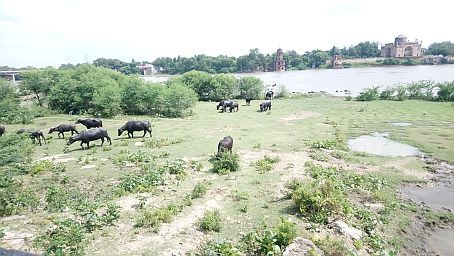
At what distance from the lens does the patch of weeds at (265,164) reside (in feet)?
41.9

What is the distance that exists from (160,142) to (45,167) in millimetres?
5793

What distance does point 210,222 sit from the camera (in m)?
8.27

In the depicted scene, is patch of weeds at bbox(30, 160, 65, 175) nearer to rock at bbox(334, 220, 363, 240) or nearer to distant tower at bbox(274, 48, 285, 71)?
rock at bbox(334, 220, 363, 240)

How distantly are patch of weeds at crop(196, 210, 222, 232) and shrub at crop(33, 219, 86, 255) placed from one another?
282cm

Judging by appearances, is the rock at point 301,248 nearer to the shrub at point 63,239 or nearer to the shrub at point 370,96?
the shrub at point 63,239

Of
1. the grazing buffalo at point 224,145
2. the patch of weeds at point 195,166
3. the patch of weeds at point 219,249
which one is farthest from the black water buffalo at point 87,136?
the patch of weeds at point 219,249

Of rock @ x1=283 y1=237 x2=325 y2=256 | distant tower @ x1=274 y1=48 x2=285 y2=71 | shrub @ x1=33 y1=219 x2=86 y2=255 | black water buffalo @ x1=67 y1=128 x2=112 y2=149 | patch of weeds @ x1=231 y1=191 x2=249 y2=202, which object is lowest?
rock @ x1=283 y1=237 x2=325 y2=256

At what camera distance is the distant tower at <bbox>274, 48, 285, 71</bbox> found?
10645 cm

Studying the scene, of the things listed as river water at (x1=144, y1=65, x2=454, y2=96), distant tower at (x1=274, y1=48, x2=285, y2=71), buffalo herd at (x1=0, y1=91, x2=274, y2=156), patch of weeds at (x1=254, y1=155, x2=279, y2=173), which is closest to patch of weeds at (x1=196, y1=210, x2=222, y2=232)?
patch of weeds at (x1=254, y1=155, x2=279, y2=173)

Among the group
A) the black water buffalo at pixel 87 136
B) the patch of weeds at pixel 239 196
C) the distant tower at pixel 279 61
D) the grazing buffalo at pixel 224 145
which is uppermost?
the distant tower at pixel 279 61

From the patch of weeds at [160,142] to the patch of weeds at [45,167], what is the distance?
4.55 metres

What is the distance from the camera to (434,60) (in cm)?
10138

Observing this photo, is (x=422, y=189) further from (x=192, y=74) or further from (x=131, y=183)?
(x=192, y=74)

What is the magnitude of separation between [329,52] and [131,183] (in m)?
126
